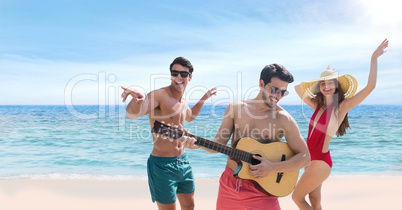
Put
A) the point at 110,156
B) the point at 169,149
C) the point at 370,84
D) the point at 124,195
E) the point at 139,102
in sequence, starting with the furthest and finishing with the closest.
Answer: the point at 110,156 → the point at 124,195 → the point at 169,149 → the point at 370,84 → the point at 139,102

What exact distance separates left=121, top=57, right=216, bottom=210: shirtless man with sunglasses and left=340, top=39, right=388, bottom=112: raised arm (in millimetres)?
1603

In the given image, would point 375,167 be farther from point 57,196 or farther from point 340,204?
point 57,196

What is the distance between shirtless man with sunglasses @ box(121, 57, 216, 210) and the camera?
354cm

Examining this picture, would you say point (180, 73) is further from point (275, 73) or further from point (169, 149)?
point (275, 73)

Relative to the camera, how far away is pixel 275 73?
2701 mm

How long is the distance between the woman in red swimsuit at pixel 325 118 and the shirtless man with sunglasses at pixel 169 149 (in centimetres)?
114

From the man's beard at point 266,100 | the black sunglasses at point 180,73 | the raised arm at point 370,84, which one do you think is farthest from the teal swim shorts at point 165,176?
the raised arm at point 370,84

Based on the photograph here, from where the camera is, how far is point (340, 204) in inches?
244

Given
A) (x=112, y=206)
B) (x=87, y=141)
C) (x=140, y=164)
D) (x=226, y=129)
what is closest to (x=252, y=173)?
(x=226, y=129)

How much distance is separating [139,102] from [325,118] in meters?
1.84

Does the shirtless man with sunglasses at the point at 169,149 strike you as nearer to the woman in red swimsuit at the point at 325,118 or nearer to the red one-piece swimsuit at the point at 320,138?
the woman in red swimsuit at the point at 325,118

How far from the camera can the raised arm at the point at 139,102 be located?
10.5 feet

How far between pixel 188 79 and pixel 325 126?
1447 millimetres

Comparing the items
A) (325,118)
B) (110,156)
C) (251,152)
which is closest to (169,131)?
(251,152)
